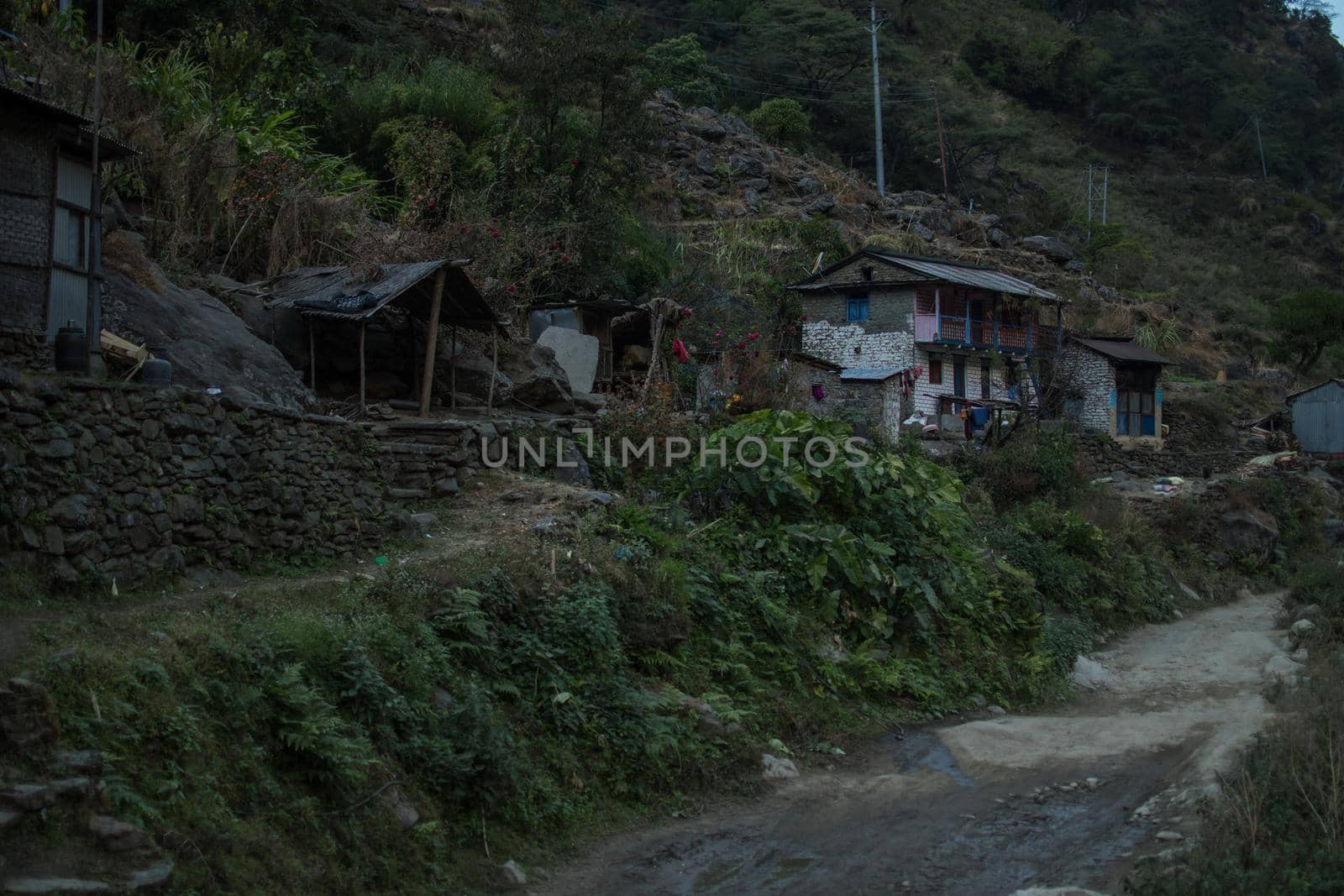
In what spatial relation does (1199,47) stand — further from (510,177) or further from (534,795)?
(534,795)

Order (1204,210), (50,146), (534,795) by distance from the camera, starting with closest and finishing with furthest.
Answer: (534,795) → (50,146) → (1204,210)

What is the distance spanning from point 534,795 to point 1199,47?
81382 mm

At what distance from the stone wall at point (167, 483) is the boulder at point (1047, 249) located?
4380 cm

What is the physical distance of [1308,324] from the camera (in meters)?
43.7

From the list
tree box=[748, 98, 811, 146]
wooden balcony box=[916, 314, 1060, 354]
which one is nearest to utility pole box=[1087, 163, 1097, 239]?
tree box=[748, 98, 811, 146]

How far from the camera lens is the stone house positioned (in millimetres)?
34344

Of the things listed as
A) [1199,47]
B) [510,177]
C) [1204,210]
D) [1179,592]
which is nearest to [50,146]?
[510,177]

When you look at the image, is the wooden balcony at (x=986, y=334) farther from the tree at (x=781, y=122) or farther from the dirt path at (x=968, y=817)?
the dirt path at (x=968, y=817)

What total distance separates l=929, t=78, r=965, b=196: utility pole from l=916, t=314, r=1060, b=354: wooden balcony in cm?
1915

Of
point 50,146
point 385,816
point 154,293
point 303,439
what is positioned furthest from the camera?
point 154,293

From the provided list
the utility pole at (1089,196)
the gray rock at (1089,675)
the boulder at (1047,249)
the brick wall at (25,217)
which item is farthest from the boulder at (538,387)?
the utility pole at (1089,196)

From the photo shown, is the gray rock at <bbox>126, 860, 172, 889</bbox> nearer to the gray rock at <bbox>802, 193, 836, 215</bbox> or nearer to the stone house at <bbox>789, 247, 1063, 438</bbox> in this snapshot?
the stone house at <bbox>789, 247, 1063, 438</bbox>

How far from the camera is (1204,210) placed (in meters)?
68.9

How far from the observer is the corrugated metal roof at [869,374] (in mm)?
30297
